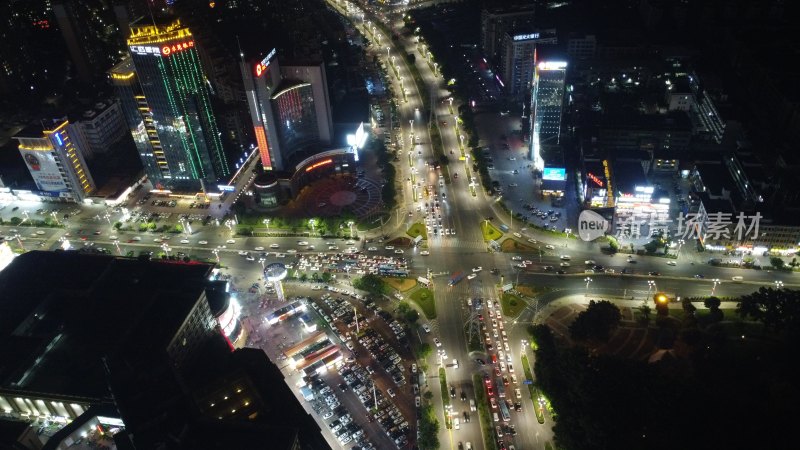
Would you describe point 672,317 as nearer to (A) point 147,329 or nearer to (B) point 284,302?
(B) point 284,302

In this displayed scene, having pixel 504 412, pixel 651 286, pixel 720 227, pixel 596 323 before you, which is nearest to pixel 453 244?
pixel 596 323

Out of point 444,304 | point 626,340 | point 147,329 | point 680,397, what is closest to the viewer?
point 680,397

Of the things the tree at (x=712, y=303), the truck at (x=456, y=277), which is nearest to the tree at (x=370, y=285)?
the truck at (x=456, y=277)

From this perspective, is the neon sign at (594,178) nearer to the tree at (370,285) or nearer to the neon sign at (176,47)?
the tree at (370,285)

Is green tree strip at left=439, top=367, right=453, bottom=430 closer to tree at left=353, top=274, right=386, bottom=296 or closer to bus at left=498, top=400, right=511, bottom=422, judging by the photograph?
bus at left=498, top=400, right=511, bottom=422

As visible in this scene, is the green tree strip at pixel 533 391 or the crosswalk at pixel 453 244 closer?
the green tree strip at pixel 533 391

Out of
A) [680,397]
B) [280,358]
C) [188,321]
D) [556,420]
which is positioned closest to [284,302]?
[280,358]

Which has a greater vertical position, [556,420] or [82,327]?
[82,327]
